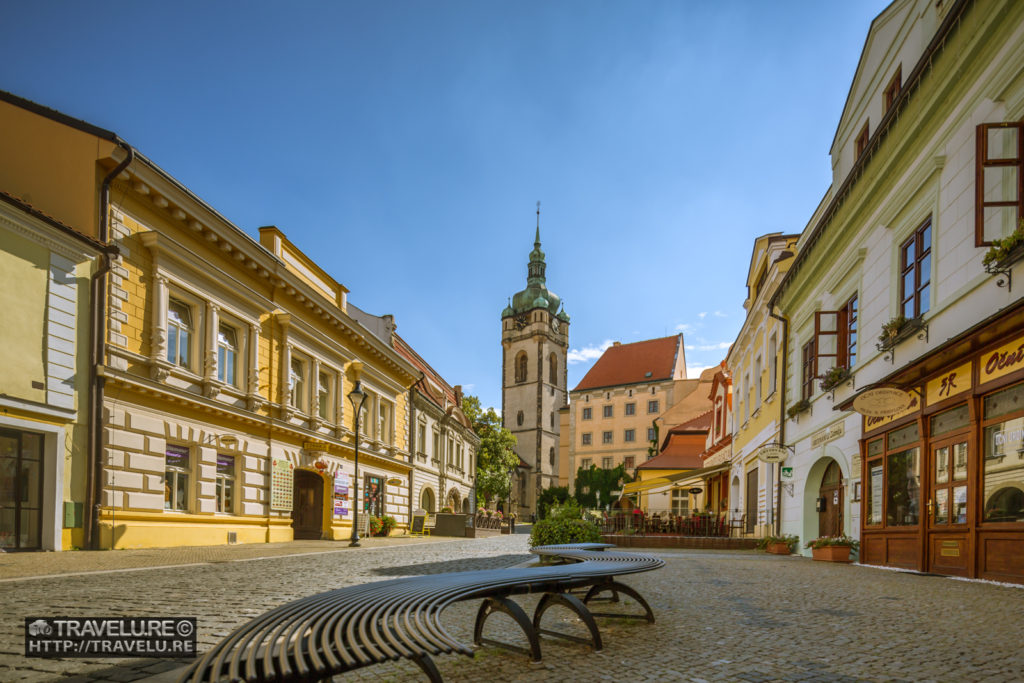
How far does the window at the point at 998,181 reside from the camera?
8.48 metres

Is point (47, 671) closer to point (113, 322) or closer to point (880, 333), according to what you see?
point (113, 322)

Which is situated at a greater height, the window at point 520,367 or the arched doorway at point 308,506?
the window at point 520,367

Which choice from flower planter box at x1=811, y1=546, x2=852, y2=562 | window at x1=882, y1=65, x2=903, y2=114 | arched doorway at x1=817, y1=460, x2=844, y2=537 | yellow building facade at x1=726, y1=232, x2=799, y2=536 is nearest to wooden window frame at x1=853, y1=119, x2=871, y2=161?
window at x1=882, y1=65, x2=903, y2=114

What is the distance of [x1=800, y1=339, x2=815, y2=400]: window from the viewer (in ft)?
56.9

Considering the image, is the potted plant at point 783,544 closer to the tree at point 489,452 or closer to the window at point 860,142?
the window at point 860,142

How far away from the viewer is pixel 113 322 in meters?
13.8

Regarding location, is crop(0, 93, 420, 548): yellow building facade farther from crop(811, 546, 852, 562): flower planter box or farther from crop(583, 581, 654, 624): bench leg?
crop(811, 546, 852, 562): flower planter box

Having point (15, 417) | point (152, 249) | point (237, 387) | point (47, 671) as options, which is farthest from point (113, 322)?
point (47, 671)

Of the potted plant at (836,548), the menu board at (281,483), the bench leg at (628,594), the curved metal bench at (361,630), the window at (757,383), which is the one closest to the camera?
the curved metal bench at (361,630)

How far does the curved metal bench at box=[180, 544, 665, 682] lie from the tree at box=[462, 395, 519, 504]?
4725 cm

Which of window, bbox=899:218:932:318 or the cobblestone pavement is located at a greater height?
window, bbox=899:218:932:318

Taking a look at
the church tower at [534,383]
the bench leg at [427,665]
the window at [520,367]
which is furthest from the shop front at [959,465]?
the window at [520,367]

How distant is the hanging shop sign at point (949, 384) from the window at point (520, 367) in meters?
81.2

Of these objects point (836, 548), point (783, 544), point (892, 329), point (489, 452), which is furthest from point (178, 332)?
point (489, 452)
